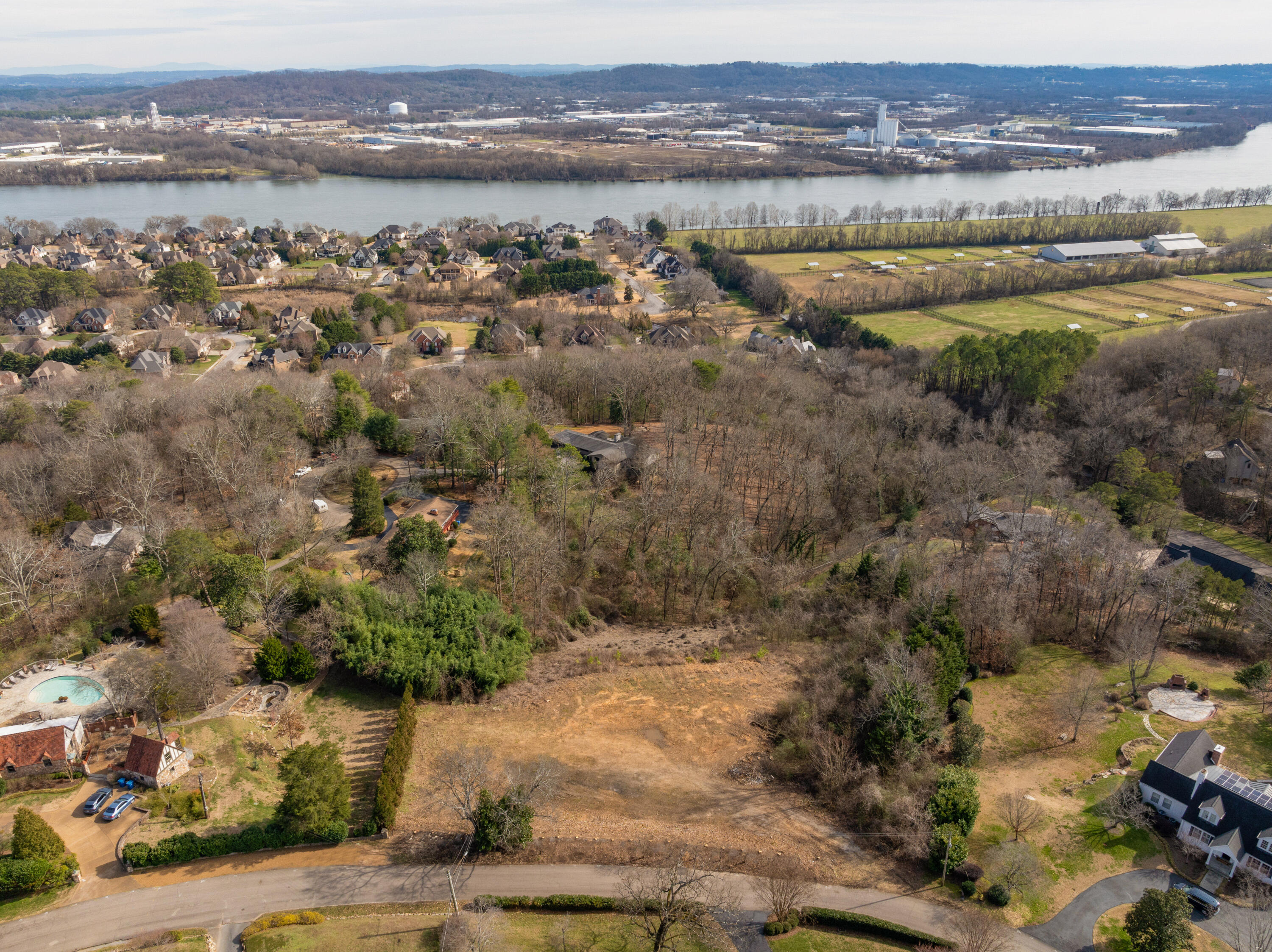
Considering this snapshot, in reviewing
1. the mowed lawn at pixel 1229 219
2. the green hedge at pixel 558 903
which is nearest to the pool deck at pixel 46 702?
the green hedge at pixel 558 903

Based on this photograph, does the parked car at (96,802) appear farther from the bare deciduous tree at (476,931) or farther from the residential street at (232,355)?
the residential street at (232,355)

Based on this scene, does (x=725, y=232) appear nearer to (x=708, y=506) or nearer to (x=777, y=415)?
(x=777, y=415)

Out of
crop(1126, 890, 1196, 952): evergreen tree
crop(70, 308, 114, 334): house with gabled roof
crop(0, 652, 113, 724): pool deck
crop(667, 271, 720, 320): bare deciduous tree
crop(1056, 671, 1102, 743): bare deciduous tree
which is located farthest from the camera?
crop(667, 271, 720, 320): bare deciduous tree

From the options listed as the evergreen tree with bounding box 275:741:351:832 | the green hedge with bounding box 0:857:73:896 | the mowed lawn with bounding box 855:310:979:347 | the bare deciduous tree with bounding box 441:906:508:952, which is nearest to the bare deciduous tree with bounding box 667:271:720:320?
the mowed lawn with bounding box 855:310:979:347

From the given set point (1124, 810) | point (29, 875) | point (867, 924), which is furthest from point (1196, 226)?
point (29, 875)

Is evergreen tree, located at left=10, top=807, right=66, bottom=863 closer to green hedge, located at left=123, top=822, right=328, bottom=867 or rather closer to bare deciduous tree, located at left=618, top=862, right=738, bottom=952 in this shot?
green hedge, located at left=123, top=822, right=328, bottom=867

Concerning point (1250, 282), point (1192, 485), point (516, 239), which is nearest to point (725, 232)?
point (516, 239)

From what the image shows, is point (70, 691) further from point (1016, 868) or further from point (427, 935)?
point (1016, 868)
